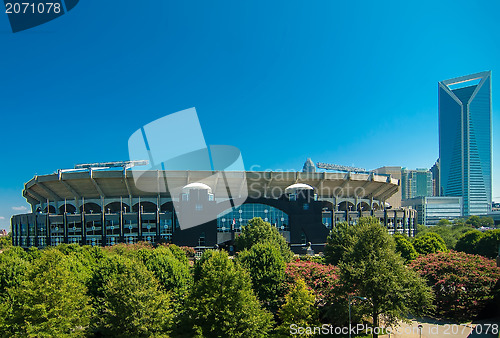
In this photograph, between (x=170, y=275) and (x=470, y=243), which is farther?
(x=470, y=243)

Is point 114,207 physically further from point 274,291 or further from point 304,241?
point 274,291

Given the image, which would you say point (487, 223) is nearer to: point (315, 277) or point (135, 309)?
point (315, 277)

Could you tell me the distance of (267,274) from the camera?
979 inches

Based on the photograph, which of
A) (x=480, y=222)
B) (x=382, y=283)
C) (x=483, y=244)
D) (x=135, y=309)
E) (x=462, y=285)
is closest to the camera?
(x=135, y=309)

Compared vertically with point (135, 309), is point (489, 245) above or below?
below

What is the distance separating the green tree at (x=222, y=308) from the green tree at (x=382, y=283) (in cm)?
672

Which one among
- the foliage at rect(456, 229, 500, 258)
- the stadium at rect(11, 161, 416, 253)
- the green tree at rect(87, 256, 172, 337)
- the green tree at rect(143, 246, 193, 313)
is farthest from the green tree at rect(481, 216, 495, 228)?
the green tree at rect(87, 256, 172, 337)

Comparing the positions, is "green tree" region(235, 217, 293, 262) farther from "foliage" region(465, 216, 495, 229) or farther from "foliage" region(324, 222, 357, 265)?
"foliage" region(465, 216, 495, 229)

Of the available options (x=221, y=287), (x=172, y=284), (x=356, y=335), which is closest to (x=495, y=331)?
(x=356, y=335)

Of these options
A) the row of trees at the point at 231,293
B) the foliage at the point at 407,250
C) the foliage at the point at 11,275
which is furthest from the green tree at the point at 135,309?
the foliage at the point at 407,250

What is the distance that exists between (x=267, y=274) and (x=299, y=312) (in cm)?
457

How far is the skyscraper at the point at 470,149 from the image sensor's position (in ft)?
593

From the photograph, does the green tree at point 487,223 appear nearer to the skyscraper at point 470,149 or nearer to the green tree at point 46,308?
the skyscraper at point 470,149

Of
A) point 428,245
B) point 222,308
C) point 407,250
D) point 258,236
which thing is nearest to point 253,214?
point 258,236
